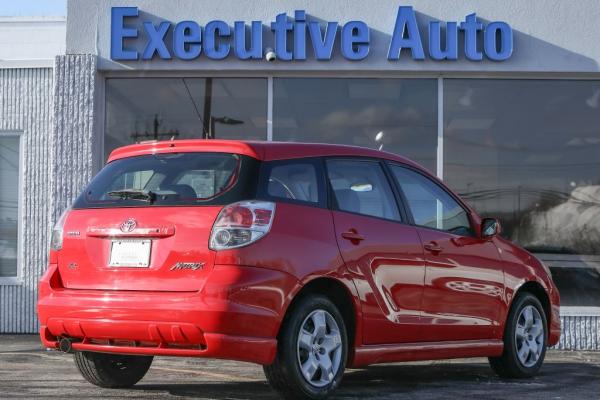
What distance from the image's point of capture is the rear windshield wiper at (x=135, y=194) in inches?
255

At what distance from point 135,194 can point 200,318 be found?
101 centimetres

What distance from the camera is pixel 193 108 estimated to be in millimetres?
12398

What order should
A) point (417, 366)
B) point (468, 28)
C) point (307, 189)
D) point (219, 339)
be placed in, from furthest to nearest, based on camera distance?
point (468, 28)
point (417, 366)
point (307, 189)
point (219, 339)

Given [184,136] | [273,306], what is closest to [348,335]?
[273,306]

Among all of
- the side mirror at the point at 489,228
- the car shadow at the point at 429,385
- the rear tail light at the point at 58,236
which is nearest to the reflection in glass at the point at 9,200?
the car shadow at the point at 429,385

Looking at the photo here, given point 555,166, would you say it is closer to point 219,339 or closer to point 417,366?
point 417,366

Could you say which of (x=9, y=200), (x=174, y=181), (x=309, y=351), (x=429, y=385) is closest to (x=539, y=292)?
(x=429, y=385)

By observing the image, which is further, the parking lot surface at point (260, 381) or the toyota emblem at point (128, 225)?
the parking lot surface at point (260, 381)

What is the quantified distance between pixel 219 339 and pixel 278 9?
22.4 ft

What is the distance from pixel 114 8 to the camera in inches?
480

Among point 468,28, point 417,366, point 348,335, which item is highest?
point 468,28

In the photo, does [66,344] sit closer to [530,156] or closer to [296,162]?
[296,162]

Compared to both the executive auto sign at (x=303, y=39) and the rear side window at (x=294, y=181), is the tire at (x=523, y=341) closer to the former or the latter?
the rear side window at (x=294, y=181)

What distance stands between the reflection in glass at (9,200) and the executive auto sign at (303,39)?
1.87 m
